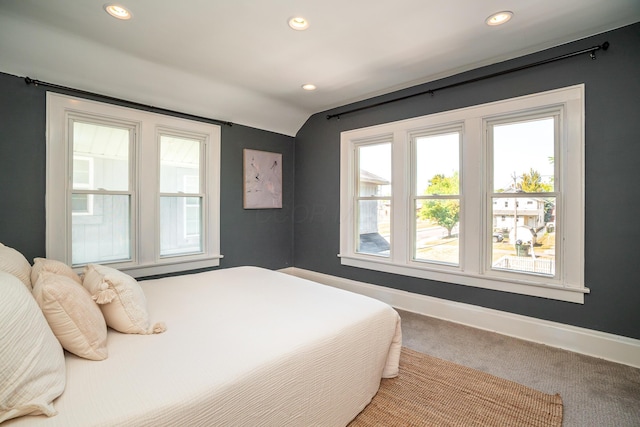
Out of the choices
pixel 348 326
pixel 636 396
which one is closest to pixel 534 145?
pixel 636 396

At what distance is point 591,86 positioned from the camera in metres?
2.41

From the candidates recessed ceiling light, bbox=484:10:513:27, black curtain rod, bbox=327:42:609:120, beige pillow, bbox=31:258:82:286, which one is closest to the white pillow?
beige pillow, bbox=31:258:82:286

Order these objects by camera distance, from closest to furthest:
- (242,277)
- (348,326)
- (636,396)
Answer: (348,326), (636,396), (242,277)

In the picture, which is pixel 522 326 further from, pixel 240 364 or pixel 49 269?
pixel 49 269

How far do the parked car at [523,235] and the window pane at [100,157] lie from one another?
3.99 meters

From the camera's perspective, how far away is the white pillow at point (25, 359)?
0.82 m

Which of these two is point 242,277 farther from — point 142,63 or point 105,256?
point 142,63

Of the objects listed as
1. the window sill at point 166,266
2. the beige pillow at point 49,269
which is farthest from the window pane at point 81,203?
the beige pillow at point 49,269

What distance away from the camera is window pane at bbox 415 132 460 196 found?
3213 millimetres

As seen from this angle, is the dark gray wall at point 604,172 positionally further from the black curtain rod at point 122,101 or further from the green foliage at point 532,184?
the black curtain rod at point 122,101

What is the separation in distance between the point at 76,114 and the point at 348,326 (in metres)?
3.21

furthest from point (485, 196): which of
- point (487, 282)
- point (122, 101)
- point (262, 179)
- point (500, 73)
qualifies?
point (122, 101)

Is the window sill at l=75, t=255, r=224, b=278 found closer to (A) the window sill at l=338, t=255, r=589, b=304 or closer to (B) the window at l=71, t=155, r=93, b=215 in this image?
(B) the window at l=71, t=155, r=93, b=215

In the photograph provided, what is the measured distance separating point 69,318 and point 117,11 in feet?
6.92
